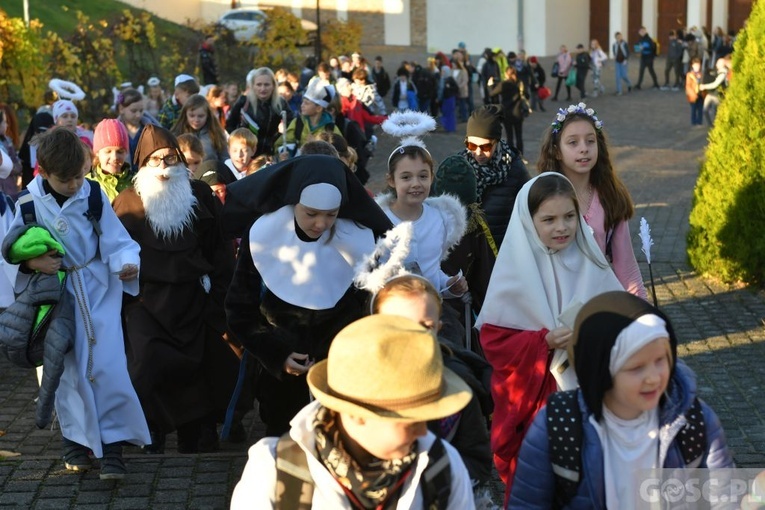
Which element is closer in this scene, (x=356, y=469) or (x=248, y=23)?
(x=356, y=469)

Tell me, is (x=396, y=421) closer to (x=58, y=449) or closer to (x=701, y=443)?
(x=701, y=443)

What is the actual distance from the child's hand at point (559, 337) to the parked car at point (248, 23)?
28.9 metres

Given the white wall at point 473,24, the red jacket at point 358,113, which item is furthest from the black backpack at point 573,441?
the white wall at point 473,24

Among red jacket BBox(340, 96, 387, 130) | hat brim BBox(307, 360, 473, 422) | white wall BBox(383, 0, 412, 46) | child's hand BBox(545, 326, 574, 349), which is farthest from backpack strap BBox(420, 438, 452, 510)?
white wall BBox(383, 0, 412, 46)

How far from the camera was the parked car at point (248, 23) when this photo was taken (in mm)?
35781

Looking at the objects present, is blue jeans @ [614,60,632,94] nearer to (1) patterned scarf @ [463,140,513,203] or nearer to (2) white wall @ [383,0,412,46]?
(2) white wall @ [383,0,412,46]

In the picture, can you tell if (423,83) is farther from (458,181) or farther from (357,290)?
(357,290)

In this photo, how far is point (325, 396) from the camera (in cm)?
287

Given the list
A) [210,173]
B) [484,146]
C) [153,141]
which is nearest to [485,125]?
[484,146]

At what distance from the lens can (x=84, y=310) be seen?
626 centimetres

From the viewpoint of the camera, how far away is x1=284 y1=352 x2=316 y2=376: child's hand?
218 inches

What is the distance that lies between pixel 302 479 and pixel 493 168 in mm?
4791

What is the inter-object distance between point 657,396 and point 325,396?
1.04 meters

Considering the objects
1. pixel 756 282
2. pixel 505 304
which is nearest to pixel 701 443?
pixel 505 304
